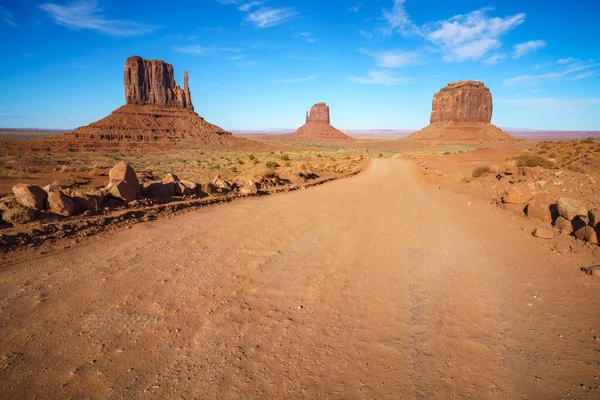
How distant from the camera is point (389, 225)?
27.1ft

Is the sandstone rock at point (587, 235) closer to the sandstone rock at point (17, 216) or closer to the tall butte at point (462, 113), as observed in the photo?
the sandstone rock at point (17, 216)

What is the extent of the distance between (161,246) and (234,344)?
350cm

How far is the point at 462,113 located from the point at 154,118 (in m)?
119

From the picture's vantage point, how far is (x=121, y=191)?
882cm

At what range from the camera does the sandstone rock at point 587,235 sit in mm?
6073

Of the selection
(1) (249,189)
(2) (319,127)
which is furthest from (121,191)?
(2) (319,127)

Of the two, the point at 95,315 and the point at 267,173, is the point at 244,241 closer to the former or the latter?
the point at 95,315

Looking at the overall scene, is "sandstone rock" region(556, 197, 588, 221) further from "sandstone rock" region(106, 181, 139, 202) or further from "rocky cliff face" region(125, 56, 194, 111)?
"rocky cliff face" region(125, 56, 194, 111)

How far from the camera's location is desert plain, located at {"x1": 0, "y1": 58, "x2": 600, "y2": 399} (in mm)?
3066

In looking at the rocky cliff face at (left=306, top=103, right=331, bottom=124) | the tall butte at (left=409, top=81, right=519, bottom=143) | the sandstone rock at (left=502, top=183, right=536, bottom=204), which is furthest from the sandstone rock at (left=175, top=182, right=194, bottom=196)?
the rocky cliff face at (left=306, top=103, right=331, bottom=124)

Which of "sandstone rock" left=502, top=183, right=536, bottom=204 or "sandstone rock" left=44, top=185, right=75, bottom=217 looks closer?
"sandstone rock" left=44, top=185, right=75, bottom=217

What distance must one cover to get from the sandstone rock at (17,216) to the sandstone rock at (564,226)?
39.1ft

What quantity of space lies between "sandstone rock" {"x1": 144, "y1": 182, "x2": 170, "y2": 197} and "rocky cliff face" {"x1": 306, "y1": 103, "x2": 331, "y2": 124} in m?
179

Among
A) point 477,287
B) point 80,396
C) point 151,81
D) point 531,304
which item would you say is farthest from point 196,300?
point 151,81
